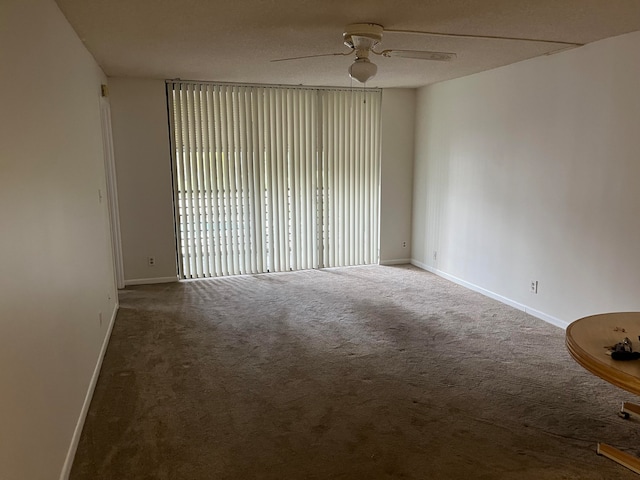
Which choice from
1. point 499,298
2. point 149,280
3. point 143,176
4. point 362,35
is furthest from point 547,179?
→ point 149,280

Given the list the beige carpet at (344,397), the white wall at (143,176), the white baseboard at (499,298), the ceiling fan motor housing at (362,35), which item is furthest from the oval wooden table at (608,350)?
the white wall at (143,176)

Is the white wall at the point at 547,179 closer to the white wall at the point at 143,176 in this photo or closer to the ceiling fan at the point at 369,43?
the ceiling fan at the point at 369,43

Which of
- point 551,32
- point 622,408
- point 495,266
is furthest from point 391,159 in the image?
point 622,408

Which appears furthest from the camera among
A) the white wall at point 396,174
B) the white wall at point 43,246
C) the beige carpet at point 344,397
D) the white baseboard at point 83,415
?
the white wall at point 396,174

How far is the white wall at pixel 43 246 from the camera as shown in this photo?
1646 millimetres

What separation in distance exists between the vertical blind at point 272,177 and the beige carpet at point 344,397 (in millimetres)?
1256

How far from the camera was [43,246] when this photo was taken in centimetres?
212

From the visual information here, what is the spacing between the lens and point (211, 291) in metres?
5.30

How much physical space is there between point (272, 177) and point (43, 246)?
395 centimetres

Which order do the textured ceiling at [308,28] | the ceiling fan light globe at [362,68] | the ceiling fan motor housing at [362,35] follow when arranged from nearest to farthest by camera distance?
the textured ceiling at [308,28], the ceiling fan motor housing at [362,35], the ceiling fan light globe at [362,68]

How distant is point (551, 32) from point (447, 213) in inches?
108

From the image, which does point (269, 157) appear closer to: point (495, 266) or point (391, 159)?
point (391, 159)

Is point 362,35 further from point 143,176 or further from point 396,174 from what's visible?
point 396,174

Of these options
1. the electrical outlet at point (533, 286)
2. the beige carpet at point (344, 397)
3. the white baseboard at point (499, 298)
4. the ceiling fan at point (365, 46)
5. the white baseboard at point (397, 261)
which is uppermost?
the ceiling fan at point (365, 46)
